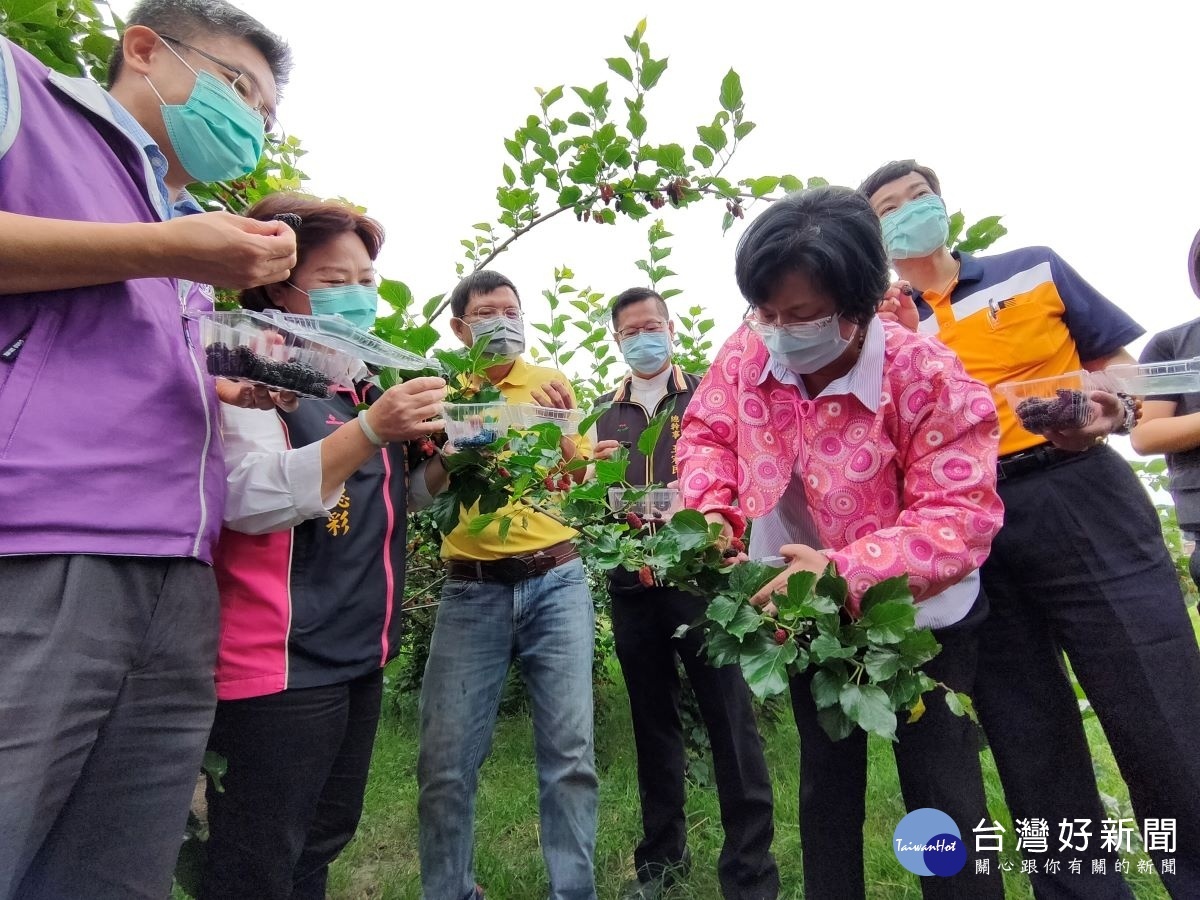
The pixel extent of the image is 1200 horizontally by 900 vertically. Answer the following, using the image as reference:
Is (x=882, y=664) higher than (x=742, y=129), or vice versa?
(x=742, y=129)

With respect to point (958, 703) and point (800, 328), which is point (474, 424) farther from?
point (958, 703)

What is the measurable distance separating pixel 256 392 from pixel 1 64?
0.58 metres

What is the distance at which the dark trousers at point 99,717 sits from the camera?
2.71ft

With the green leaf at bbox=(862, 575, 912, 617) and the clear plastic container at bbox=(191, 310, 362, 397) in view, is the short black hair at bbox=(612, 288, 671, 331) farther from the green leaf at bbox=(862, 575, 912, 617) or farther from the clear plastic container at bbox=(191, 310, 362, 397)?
the green leaf at bbox=(862, 575, 912, 617)

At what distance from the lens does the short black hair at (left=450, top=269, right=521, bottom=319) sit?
236 cm

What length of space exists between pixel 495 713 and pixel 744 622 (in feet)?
3.81

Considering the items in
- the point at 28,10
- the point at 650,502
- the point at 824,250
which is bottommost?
the point at 650,502

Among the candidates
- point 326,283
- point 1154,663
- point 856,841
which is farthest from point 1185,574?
point 326,283

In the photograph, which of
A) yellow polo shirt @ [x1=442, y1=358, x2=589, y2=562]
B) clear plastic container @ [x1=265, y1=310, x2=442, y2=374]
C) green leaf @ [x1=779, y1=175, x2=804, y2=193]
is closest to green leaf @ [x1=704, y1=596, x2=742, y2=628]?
clear plastic container @ [x1=265, y1=310, x2=442, y2=374]

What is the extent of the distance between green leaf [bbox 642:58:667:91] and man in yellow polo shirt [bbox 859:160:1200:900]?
1.11 meters

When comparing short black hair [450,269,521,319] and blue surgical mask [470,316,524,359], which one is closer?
blue surgical mask [470,316,524,359]

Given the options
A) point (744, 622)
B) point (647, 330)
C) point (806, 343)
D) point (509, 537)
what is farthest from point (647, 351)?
point (744, 622)

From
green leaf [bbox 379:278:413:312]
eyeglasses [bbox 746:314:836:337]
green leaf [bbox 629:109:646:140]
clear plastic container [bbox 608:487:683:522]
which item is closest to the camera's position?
eyeglasses [bbox 746:314:836:337]

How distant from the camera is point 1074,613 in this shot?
1544mm
